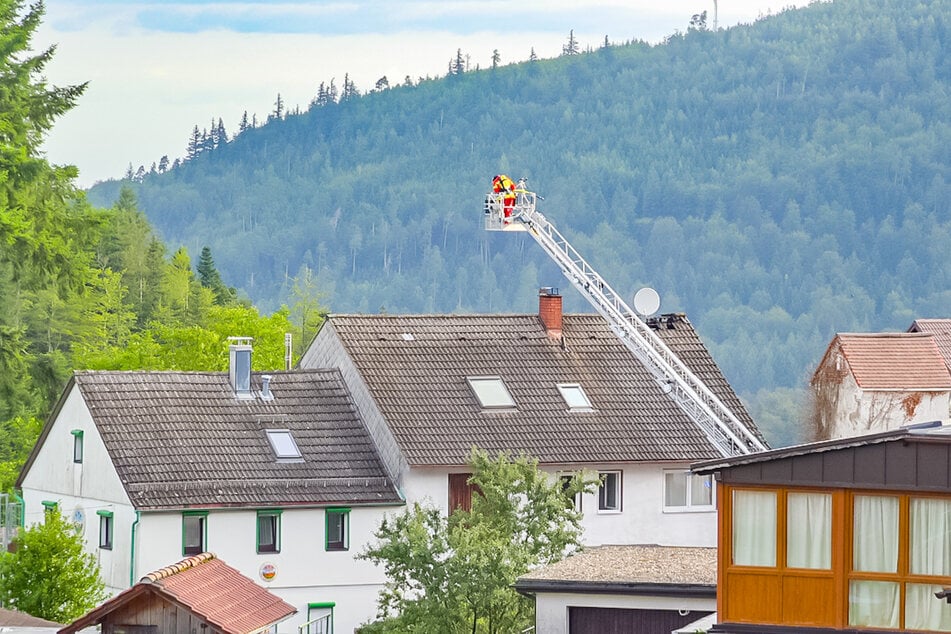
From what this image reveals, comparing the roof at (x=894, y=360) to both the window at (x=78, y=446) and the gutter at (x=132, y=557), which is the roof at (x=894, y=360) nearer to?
the window at (x=78, y=446)

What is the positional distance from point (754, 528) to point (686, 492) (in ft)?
83.9

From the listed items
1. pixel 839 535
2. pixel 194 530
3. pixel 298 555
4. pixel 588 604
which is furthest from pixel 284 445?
pixel 839 535

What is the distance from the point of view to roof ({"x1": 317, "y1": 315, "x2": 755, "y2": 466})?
46750 mm

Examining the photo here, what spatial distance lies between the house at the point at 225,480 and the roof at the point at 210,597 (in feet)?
30.7

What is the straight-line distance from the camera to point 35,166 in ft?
183

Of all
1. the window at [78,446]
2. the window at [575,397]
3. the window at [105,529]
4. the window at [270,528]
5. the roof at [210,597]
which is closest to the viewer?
the roof at [210,597]

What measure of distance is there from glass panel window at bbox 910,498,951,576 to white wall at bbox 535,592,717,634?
6.46m

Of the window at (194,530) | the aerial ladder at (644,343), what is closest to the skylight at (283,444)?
the window at (194,530)

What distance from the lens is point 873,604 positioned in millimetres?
22281

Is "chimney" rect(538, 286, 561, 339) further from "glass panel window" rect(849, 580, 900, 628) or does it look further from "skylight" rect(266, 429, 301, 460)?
"glass panel window" rect(849, 580, 900, 628)

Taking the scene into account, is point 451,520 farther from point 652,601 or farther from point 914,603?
point 914,603

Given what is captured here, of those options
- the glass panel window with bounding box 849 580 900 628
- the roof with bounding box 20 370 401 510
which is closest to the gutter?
the roof with bounding box 20 370 401 510

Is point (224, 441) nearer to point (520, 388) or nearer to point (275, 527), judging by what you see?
point (275, 527)

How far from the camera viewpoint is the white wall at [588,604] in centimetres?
2848
